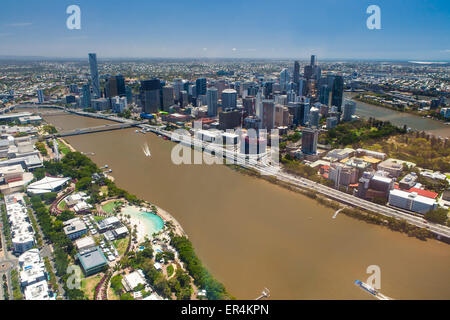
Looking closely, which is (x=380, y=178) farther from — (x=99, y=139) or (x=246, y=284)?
(x=99, y=139)

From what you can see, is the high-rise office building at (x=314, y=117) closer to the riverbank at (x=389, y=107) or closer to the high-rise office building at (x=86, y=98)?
the riverbank at (x=389, y=107)

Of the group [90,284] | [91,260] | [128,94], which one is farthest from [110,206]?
[128,94]

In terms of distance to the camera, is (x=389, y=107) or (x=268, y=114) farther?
(x=389, y=107)

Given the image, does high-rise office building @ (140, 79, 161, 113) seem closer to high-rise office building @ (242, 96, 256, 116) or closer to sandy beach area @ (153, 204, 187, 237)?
high-rise office building @ (242, 96, 256, 116)

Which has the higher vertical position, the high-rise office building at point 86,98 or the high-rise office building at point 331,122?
the high-rise office building at point 86,98

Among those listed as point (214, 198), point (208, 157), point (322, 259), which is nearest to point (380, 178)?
point (322, 259)

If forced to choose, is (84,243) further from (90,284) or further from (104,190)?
(104,190)

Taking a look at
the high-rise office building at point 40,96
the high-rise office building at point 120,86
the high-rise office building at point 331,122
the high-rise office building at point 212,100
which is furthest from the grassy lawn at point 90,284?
the high-rise office building at point 40,96
